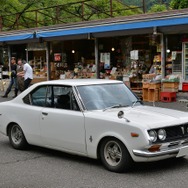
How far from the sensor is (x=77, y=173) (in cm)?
591

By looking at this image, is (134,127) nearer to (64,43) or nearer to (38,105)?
(38,105)

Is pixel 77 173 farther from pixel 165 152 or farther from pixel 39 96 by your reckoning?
pixel 39 96

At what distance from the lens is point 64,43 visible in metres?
19.9

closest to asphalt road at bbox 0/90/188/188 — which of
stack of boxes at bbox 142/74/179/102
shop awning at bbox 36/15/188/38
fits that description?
shop awning at bbox 36/15/188/38

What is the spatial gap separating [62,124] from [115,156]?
1159mm

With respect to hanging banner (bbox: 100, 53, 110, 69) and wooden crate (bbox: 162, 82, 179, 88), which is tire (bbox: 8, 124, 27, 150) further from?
hanging banner (bbox: 100, 53, 110, 69)

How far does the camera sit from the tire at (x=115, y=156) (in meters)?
→ 5.67

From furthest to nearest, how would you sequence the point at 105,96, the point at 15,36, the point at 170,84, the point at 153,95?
1. the point at 15,36
2. the point at 153,95
3. the point at 170,84
4. the point at 105,96

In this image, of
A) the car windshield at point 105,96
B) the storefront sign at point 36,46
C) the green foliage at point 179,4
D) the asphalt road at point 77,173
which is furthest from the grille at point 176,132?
the green foliage at point 179,4

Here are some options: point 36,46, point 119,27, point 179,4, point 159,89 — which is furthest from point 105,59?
point 179,4

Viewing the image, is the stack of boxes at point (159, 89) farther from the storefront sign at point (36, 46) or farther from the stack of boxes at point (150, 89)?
the storefront sign at point (36, 46)

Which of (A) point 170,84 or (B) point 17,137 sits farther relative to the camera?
(A) point 170,84

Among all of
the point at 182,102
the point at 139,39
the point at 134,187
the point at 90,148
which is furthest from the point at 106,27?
the point at 134,187

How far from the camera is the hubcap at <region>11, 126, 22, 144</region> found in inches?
298
